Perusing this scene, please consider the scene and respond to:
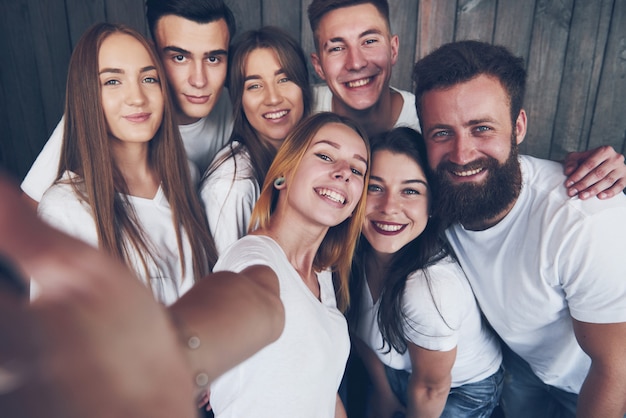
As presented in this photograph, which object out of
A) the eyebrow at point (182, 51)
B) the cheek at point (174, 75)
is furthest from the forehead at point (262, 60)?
the cheek at point (174, 75)

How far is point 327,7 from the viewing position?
1863mm

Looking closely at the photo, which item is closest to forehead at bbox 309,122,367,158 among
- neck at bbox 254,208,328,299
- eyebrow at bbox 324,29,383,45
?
neck at bbox 254,208,328,299

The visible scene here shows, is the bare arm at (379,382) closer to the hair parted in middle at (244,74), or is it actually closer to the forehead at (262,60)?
the hair parted in middle at (244,74)

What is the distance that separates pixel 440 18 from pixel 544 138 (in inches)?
31.6

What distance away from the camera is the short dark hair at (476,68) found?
1384 mm

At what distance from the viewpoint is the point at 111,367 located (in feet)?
1.13

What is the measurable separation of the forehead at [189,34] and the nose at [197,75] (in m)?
0.05

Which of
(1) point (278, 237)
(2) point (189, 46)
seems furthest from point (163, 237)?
(2) point (189, 46)

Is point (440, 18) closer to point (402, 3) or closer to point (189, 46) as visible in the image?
point (402, 3)

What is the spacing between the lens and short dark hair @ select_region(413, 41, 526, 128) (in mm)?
1384

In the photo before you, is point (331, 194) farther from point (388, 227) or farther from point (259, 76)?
point (259, 76)

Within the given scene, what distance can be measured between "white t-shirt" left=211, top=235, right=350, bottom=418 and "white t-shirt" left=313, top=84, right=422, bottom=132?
0.99 meters

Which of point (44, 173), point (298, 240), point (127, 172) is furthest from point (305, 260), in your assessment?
point (44, 173)

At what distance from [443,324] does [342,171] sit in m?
0.54
